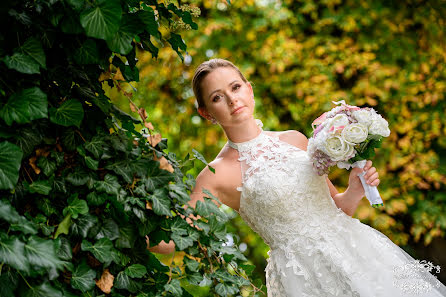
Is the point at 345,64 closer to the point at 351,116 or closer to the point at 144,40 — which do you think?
the point at 351,116

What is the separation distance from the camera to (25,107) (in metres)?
0.95

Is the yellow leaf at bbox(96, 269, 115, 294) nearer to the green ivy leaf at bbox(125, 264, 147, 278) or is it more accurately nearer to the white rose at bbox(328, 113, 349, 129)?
the green ivy leaf at bbox(125, 264, 147, 278)

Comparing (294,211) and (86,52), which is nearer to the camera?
(86,52)

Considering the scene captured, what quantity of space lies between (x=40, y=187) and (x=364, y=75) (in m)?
4.18

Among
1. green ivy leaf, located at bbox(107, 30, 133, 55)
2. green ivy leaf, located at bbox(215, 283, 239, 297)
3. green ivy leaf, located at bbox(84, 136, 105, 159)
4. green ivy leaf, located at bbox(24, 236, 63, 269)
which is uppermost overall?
green ivy leaf, located at bbox(107, 30, 133, 55)

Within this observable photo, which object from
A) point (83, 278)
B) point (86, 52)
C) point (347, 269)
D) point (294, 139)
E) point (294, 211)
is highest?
point (86, 52)

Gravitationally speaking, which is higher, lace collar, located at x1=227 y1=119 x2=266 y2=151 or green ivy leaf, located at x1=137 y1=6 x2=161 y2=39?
green ivy leaf, located at x1=137 y1=6 x2=161 y2=39

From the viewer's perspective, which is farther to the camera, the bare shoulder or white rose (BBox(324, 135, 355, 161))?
the bare shoulder

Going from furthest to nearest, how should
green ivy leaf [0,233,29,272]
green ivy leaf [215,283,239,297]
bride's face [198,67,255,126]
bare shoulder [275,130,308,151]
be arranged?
bare shoulder [275,130,308,151] < bride's face [198,67,255,126] < green ivy leaf [215,283,239,297] < green ivy leaf [0,233,29,272]

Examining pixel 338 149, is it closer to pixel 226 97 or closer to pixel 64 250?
pixel 226 97

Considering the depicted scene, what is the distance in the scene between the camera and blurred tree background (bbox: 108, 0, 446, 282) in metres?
4.48

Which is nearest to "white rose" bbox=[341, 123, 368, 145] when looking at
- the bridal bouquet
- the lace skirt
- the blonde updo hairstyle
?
the bridal bouquet

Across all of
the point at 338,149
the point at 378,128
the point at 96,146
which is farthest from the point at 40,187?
the point at 378,128

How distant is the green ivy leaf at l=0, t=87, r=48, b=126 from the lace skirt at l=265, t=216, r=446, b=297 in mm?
1363
